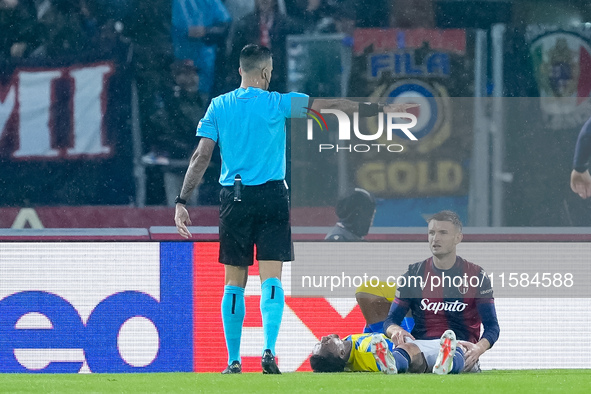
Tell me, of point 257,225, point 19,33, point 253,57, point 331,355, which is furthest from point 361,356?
point 19,33

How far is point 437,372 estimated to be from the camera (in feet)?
13.9

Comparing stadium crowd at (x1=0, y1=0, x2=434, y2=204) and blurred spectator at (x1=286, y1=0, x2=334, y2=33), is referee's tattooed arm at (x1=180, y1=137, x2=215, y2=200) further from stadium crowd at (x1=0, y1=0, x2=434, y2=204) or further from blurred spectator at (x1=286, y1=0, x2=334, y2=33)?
blurred spectator at (x1=286, y1=0, x2=334, y2=33)

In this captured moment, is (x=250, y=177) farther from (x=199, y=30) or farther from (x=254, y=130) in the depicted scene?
(x=199, y=30)

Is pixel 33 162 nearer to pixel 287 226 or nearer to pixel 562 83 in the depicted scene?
pixel 287 226

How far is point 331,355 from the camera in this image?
4.58 metres

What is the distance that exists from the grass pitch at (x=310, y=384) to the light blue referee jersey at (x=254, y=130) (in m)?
0.83

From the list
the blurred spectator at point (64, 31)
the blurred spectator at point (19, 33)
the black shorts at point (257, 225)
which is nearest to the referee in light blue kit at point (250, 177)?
the black shorts at point (257, 225)

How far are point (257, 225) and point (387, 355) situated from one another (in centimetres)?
74

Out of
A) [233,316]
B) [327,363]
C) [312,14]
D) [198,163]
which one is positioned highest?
[312,14]

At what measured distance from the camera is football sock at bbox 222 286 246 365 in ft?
14.2

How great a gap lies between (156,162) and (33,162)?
66 centimetres

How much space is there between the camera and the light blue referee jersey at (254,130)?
14.1 feet

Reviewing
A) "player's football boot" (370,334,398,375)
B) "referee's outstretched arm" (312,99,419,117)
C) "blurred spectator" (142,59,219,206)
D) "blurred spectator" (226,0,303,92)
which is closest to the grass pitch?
"player's football boot" (370,334,398,375)

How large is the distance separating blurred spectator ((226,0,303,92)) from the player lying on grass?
5.13 feet
